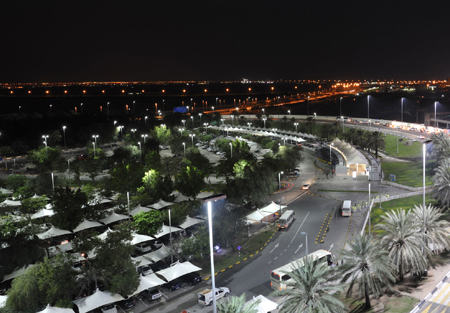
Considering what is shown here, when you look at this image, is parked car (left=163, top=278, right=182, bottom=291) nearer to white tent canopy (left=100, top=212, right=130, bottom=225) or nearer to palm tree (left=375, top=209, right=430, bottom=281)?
white tent canopy (left=100, top=212, right=130, bottom=225)

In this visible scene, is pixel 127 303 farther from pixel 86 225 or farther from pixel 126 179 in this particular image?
pixel 126 179

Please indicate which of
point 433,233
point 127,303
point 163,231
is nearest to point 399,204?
point 433,233

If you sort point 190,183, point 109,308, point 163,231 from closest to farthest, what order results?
1. point 109,308
2. point 163,231
3. point 190,183

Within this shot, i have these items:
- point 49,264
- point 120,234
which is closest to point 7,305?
point 49,264

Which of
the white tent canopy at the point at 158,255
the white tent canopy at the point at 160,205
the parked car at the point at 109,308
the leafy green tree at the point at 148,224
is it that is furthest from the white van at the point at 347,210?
the parked car at the point at 109,308

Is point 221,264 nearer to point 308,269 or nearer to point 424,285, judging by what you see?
point 308,269

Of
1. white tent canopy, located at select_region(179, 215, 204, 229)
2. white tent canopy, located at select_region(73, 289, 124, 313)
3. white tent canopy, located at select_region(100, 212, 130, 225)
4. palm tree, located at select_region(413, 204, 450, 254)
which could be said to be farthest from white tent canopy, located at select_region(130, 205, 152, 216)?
palm tree, located at select_region(413, 204, 450, 254)
